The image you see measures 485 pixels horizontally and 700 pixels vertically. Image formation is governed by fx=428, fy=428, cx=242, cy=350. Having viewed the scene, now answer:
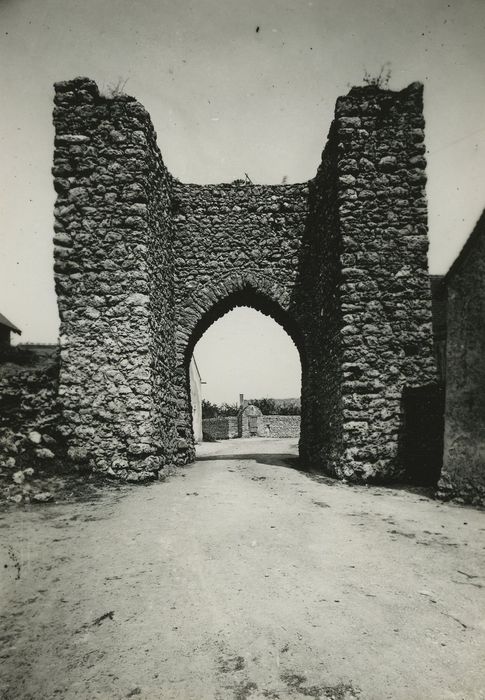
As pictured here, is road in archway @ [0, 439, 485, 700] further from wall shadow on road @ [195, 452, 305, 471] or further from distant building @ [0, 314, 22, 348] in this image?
distant building @ [0, 314, 22, 348]

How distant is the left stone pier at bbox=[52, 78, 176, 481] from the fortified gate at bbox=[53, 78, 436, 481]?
2 centimetres

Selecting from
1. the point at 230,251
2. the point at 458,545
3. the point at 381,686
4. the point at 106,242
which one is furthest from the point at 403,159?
the point at 381,686

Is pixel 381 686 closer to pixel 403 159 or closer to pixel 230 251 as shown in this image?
pixel 403 159

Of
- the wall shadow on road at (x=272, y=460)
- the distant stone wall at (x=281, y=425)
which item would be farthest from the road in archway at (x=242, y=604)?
the distant stone wall at (x=281, y=425)

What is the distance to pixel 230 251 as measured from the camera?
9305 mm

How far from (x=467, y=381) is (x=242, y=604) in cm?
391

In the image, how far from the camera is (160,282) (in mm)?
7840

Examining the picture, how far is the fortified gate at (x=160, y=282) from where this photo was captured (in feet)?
21.1

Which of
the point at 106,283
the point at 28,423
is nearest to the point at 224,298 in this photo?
the point at 106,283

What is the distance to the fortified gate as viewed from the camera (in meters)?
6.42

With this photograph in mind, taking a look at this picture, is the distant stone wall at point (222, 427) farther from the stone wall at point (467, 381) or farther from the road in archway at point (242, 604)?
the road in archway at point (242, 604)

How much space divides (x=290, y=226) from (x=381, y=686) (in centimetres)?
859

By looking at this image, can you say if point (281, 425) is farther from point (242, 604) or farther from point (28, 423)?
point (242, 604)

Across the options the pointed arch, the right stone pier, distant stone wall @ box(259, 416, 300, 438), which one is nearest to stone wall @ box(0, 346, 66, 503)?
the pointed arch
